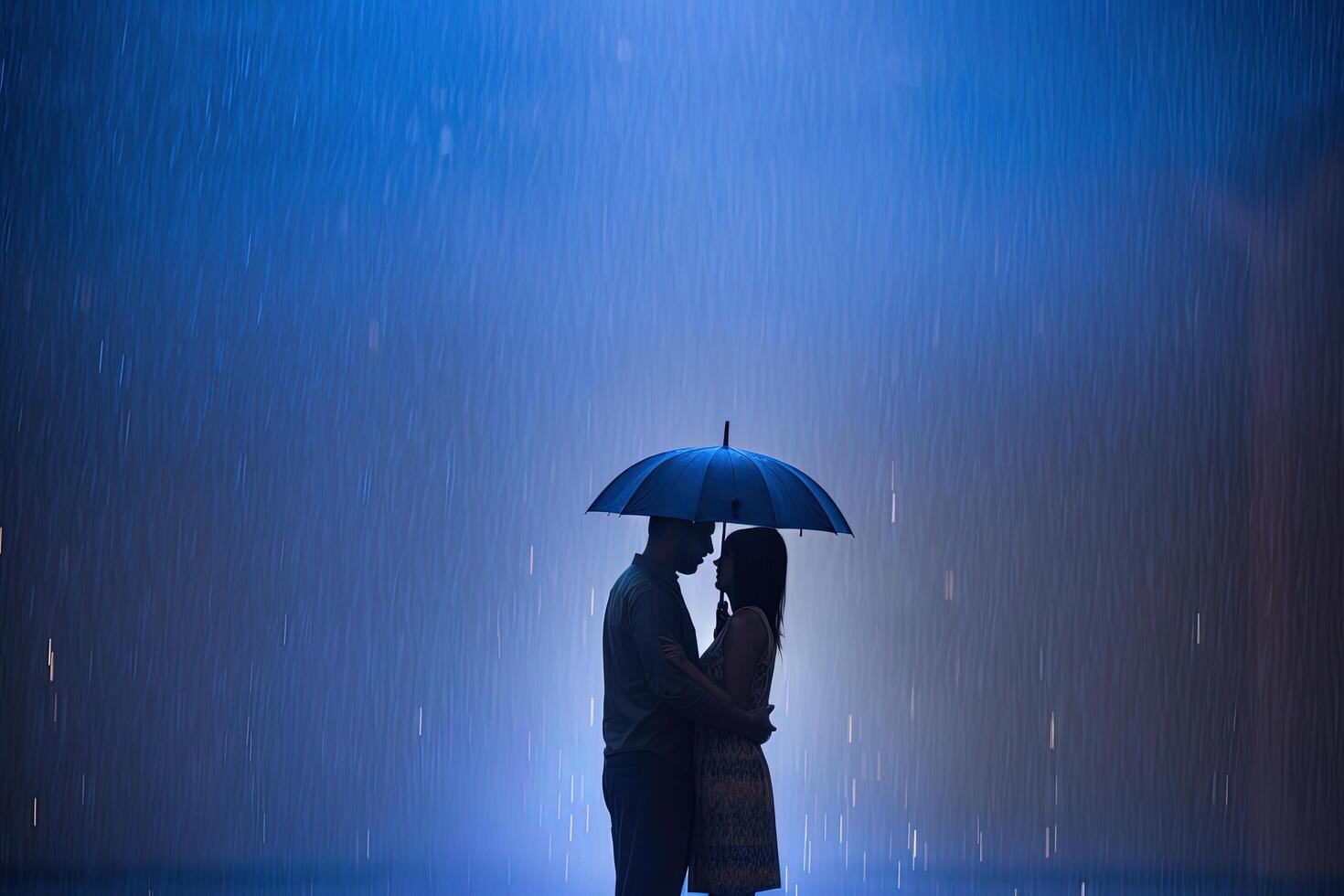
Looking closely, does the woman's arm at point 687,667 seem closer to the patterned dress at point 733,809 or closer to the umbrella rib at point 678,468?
the patterned dress at point 733,809

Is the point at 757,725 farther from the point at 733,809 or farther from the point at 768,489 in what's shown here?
the point at 768,489

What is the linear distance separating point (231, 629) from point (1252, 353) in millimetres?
4347

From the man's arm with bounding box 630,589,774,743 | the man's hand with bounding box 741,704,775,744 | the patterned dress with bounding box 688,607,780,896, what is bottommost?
the patterned dress with bounding box 688,607,780,896

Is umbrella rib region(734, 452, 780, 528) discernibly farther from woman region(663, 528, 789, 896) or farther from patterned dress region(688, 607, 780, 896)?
patterned dress region(688, 607, 780, 896)

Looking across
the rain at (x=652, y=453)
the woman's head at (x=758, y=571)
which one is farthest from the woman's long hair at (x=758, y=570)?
the rain at (x=652, y=453)

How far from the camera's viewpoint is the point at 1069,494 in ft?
17.7

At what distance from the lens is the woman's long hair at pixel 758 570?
8.34 feet

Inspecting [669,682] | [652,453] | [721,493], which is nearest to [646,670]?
[669,682]

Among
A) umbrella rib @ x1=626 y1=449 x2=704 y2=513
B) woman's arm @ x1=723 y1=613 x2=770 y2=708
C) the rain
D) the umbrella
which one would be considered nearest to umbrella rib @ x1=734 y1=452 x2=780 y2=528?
the umbrella

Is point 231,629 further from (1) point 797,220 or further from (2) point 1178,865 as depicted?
(2) point 1178,865

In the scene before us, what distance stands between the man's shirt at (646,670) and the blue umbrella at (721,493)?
0.45 ft

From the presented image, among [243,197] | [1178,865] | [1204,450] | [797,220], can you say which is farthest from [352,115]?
[1178,865]

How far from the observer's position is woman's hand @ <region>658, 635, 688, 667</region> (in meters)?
2.54

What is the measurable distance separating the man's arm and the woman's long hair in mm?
154
